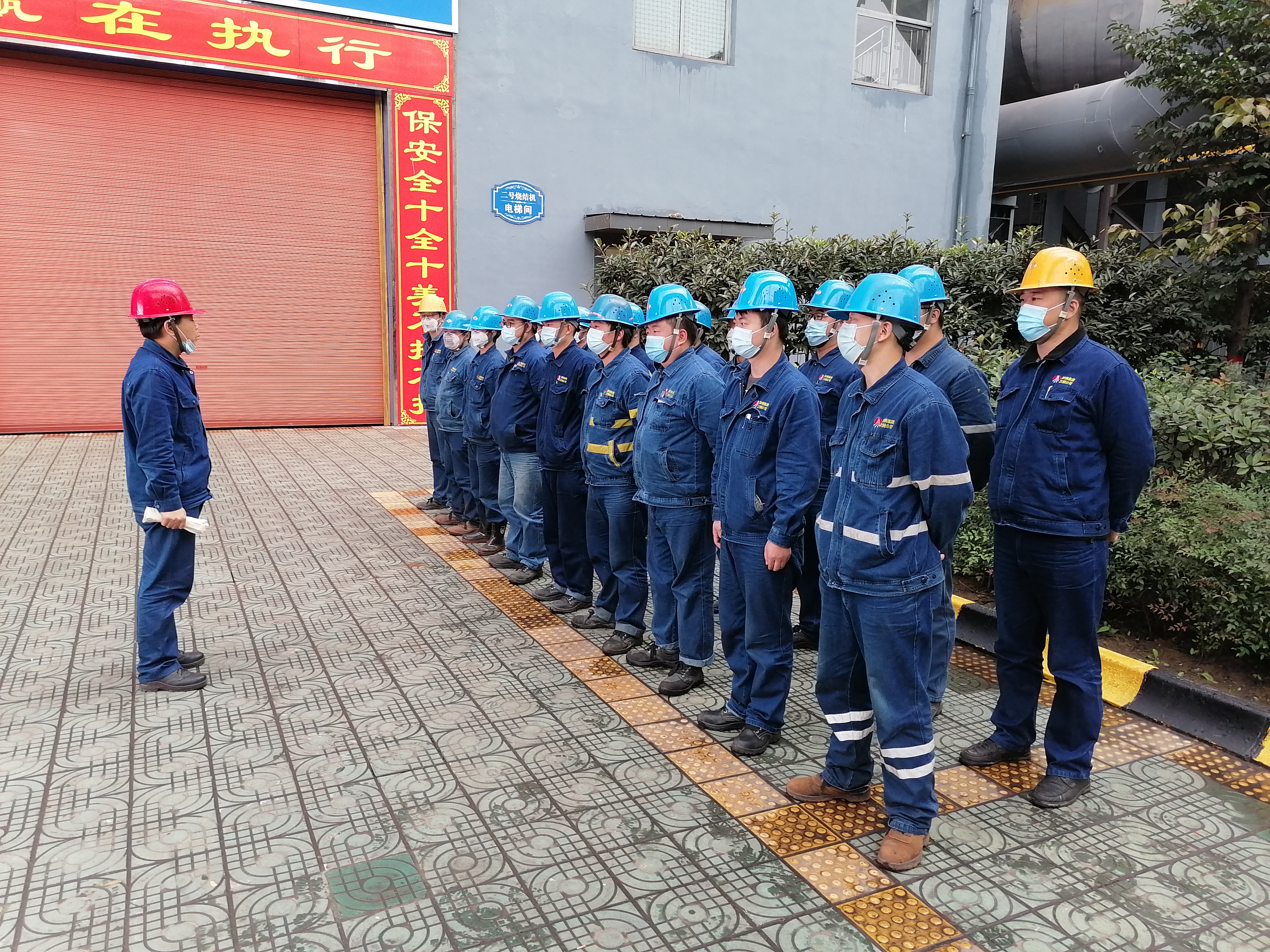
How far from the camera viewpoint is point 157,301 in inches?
170

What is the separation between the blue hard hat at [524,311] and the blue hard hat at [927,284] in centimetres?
291

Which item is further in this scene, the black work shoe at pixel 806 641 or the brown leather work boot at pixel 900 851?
the black work shoe at pixel 806 641

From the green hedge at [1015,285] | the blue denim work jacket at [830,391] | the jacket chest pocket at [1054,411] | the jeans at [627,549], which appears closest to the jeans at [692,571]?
the jeans at [627,549]

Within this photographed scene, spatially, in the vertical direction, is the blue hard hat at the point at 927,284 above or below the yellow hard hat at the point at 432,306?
above

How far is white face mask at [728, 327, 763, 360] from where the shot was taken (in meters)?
3.95

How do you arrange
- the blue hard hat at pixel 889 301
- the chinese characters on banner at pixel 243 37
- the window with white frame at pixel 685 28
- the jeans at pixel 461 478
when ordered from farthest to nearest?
the window with white frame at pixel 685 28
the chinese characters on banner at pixel 243 37
the jeans at pixel 461 478
the blue hard hat at pixel 889 301

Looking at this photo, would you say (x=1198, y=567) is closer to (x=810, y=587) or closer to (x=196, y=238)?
(x=810, y=587)

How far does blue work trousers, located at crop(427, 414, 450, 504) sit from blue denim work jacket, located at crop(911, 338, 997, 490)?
5.27 m

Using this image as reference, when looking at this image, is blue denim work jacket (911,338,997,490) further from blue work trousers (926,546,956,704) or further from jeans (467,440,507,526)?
jeans (467,440,507,526)

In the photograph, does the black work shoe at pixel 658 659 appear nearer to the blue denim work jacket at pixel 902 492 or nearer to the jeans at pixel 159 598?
the blue denim work jacket at pixel 902 492

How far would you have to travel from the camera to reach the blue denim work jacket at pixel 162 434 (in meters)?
4.22

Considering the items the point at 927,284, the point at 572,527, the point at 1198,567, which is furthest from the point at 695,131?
the point at 1198,567

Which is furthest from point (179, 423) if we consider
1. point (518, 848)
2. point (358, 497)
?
point (358, 497)

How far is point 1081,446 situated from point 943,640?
1.16m
